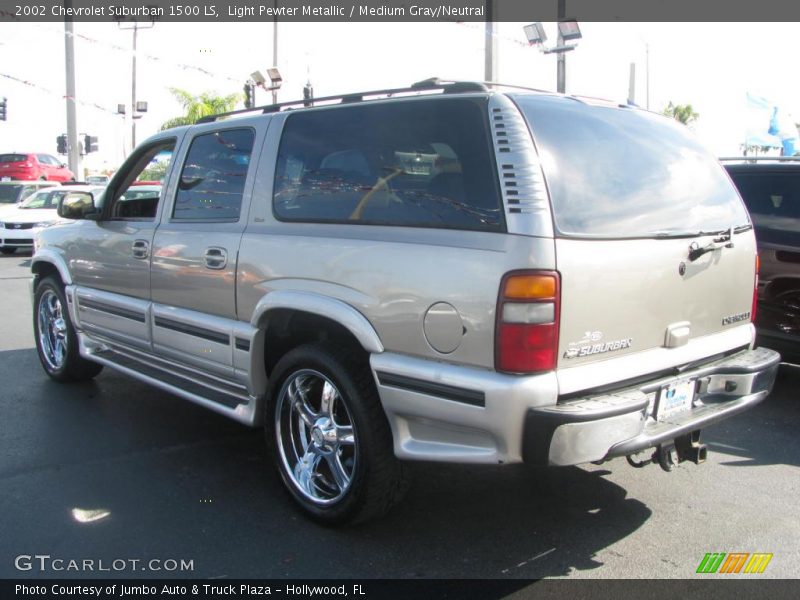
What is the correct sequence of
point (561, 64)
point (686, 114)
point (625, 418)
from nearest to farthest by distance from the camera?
point (625, 418)
point (561, 64)
point (686, 114)

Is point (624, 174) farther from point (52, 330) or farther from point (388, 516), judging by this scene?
point (52, 330)

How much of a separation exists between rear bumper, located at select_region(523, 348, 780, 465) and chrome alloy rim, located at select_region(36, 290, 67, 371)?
174 inches

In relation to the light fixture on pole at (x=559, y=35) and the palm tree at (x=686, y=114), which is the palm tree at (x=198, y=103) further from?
the palm tree at (x=686, y=114)

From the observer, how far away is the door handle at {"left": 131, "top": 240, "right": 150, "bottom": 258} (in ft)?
15.2

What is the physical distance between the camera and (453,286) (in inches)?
117

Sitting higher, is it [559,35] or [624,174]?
[559,35]

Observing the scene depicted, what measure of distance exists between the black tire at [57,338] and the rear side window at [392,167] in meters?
2.82

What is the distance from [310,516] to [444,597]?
2.87 ft

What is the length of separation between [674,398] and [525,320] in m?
0.93

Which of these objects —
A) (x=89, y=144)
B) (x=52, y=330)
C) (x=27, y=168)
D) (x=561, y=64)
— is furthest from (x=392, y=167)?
(x=27, y=168)

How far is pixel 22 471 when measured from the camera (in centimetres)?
422

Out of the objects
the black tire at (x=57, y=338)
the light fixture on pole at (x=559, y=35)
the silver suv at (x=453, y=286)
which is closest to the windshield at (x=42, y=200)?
the light fixture on pole at (x=559, y=35)

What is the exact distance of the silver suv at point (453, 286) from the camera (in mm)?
2893

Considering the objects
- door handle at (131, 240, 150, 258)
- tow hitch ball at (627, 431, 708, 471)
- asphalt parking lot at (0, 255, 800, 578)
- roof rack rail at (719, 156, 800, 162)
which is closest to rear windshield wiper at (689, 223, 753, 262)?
tow hitch ball at (627, 431, 708, 471)
